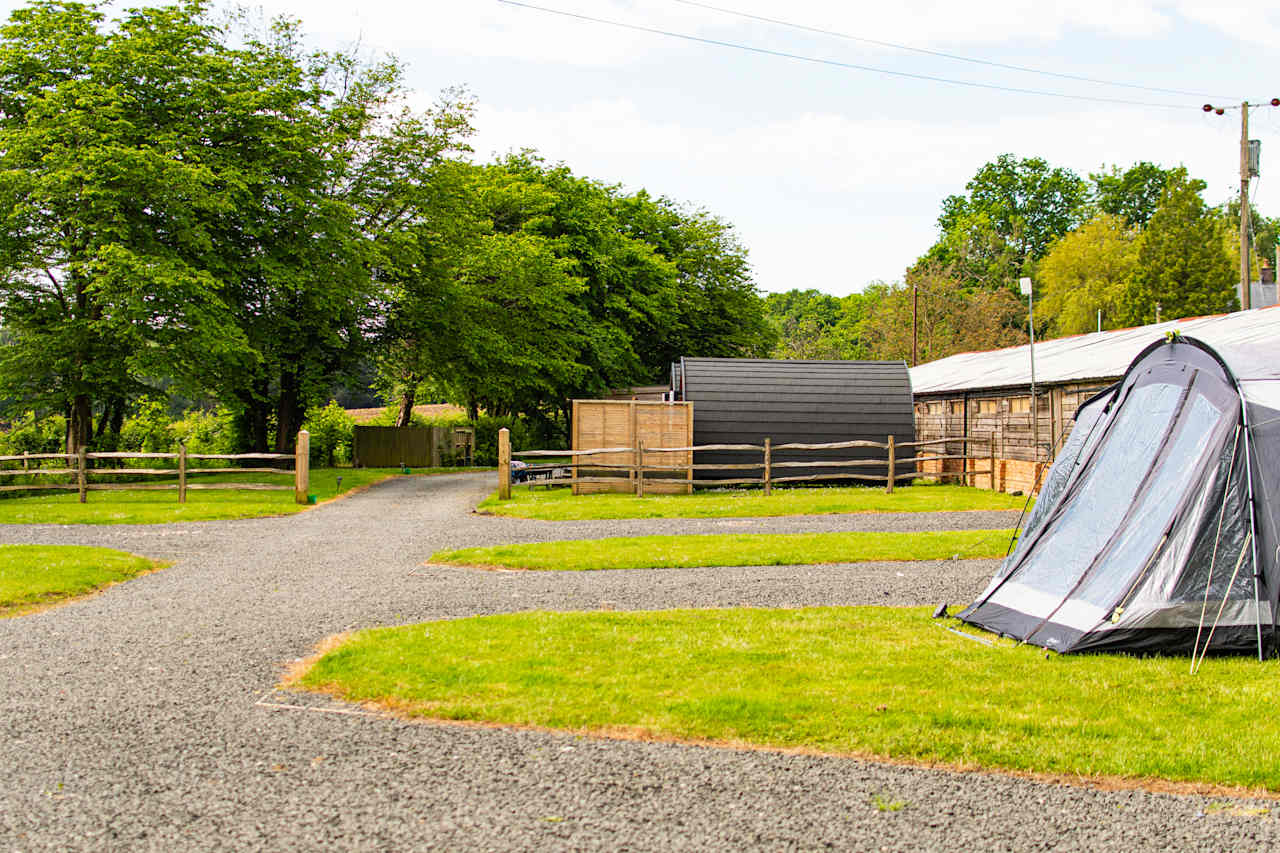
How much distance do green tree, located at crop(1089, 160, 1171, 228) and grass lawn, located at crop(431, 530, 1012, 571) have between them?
214ft

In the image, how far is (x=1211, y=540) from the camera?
7.23 m

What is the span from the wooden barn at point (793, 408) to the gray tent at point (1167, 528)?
561 inches

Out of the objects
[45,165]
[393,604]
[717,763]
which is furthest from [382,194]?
[717,763]

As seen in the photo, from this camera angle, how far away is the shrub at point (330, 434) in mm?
34719

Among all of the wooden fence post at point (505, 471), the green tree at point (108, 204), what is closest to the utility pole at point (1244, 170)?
the wooden fence post at point (505, 471)

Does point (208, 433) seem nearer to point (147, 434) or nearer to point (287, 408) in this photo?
point (147, 434)

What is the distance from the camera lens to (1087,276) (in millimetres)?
59844

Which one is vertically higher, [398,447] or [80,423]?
[80,423]

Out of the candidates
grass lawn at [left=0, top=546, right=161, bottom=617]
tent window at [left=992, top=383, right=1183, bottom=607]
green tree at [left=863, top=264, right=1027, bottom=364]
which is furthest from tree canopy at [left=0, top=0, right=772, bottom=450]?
green tree at [left=863, top=264, right=1027, bottom=364]

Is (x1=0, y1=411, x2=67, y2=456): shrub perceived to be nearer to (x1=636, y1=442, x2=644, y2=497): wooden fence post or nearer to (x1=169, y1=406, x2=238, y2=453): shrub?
(x1=169, y1=406, x2=238, y2=453): shrub

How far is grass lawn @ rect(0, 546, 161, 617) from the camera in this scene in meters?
9.79

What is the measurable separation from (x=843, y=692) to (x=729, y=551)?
654 centimetres

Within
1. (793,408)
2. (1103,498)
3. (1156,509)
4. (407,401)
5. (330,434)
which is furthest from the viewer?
(407,401)

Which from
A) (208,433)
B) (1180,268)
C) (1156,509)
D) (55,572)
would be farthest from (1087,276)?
(55,572)
